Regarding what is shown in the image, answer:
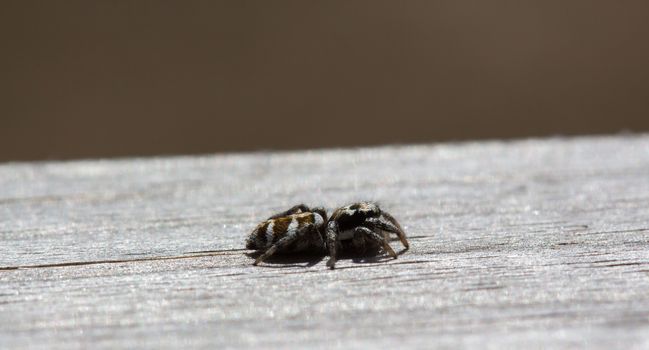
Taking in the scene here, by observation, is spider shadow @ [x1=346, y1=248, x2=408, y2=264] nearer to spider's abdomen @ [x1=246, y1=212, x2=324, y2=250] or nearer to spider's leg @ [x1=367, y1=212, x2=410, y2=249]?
spider's leg @ [x1=367, y1=212, x2=410, y2=249]

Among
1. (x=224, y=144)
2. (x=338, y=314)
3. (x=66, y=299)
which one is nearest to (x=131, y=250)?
(x=66, y=299)

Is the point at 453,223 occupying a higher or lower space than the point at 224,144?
lower

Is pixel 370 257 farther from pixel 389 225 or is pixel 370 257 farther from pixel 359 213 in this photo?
pixel 359 213

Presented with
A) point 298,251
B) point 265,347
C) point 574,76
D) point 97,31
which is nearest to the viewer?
point 265,347

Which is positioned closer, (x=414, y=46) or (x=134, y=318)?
(x=134, y=318)

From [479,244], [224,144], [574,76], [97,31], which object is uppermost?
[97,31]

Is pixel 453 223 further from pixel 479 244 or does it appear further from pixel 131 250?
pixel 131 250
